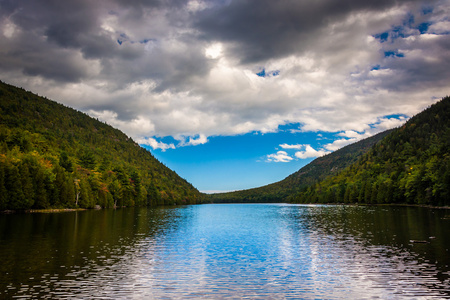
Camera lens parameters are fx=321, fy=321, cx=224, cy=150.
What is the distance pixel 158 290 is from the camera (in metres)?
19.4

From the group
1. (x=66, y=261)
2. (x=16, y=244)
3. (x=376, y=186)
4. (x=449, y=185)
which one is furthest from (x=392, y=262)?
(x=376, y=186)

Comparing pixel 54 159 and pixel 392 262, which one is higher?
pixel 54 159

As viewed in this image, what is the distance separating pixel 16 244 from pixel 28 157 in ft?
229

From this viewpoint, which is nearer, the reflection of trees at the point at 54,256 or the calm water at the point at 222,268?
the calm water at the point at 222,268

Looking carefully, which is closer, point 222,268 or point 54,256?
point 222,268

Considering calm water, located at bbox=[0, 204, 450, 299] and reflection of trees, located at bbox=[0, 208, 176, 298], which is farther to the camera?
reflection of trees, located at bbox=[0, 208, 176, 298]

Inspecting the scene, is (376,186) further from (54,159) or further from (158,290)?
(158,290)

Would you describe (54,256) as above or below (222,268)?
above

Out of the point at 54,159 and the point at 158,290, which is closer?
the point at 158,290

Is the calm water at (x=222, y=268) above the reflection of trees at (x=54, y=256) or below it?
below

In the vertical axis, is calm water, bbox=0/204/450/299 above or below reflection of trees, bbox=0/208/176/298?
below

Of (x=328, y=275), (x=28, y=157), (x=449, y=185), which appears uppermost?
(x=28, y=157)

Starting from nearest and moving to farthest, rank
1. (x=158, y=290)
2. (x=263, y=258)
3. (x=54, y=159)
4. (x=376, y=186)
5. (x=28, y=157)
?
(x=158, y=290) < (x=263, y=258) < (x=28, y=157) < (x=54, y=159) < (x=376, y=186)

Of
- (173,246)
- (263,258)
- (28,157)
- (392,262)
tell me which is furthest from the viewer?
(28,157)
